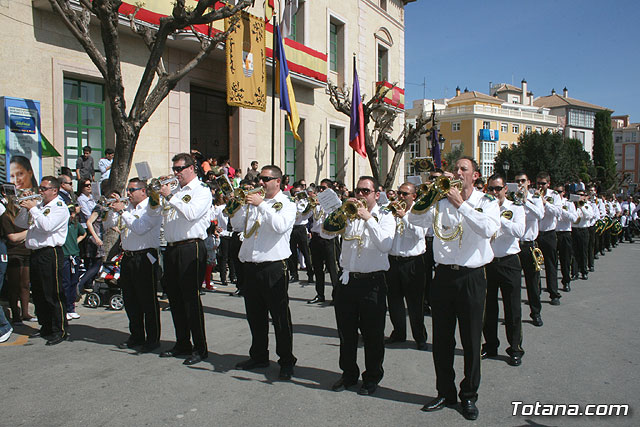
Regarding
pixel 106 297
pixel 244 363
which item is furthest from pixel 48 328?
pixel 244 363

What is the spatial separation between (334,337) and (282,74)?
1030cm

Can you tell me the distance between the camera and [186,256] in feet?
18.6

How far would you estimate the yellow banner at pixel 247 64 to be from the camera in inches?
604

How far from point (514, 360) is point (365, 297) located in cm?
217

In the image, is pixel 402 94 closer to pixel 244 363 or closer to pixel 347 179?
pixel 347 179

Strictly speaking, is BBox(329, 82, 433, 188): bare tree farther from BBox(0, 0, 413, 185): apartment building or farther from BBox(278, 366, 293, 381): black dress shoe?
BBox(278, 366, 293, 381): black dress shoe

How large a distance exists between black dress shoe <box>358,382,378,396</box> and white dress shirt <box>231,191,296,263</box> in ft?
5.11

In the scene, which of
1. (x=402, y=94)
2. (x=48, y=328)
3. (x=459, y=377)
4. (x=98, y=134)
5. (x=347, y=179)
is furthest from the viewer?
(x=402, y=94)

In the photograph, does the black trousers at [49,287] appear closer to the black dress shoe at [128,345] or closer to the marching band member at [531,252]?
the black dress shoe at [128,345]

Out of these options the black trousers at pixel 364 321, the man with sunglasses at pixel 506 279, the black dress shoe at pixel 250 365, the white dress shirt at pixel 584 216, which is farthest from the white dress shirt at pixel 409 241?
the white dress shirt at pixel 584 216

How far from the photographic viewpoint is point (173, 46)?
14.7 metres

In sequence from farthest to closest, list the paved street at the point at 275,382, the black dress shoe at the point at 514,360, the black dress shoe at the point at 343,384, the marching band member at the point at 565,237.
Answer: the marching band member at the point at 565,237 → the black dress shoe at the point at 514,360 → the black dress shoe at the point at 343,384 → the paved street at the point at 275,382

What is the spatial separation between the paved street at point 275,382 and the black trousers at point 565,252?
9.03 feet

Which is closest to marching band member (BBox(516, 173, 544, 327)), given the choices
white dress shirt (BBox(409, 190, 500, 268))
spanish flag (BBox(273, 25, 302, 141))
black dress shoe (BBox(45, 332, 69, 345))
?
white dress shirt (BBox(409, 190, 500, 268))
